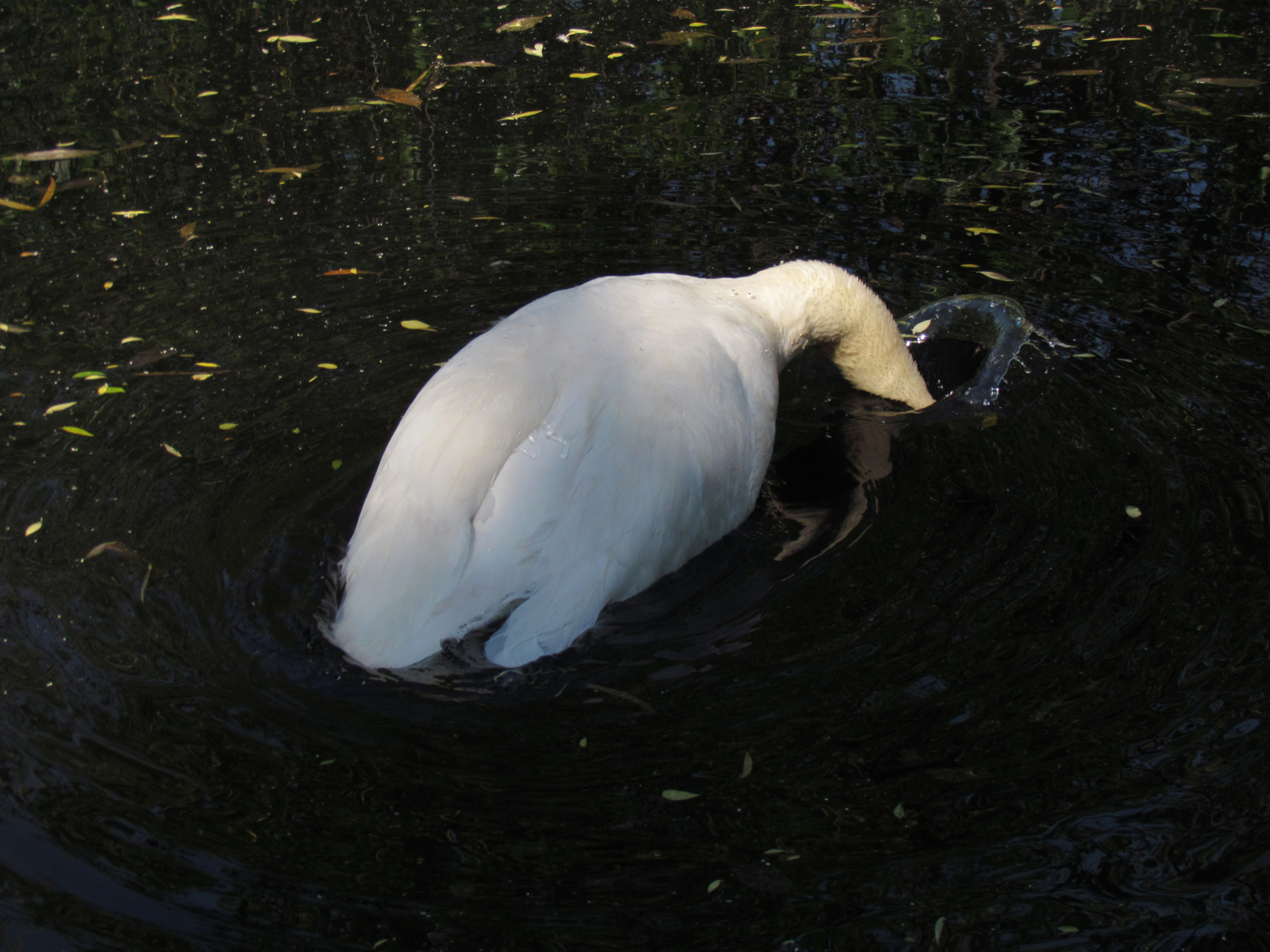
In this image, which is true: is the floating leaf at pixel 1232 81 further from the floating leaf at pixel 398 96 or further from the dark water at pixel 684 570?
the floating leaf at pixel 398 96

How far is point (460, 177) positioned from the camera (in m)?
7.61

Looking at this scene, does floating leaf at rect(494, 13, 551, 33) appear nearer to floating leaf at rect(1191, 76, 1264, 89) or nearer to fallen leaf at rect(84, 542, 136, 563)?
floating leaf at rect(1191, 76, 1264, 89)

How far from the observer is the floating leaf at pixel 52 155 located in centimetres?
802

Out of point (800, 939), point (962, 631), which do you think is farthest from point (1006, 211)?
point (800, 939)

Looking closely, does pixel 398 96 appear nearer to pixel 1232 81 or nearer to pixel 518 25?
pixel 518 25

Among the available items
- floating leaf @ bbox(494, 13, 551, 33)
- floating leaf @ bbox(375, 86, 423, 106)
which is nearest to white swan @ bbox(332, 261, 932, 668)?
floating leaf @ bbox(375, 86, 423, 106)

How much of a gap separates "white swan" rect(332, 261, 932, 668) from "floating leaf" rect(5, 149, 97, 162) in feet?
17.9

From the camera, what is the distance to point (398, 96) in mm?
8953

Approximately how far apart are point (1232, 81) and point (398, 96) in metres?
6.30

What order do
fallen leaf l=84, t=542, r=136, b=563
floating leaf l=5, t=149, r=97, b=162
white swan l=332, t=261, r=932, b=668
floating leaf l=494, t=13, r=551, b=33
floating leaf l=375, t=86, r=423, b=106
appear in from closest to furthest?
1. white swan l=332, t=261, r=932, b=668
2. fallen leaf l=84, t=542, r=136, b=563
3. floating leaf l=5, t=149, r=97, b=162
4. floating leaf l=375, t=86, r=423, b=106
5. floating leaf l=494, t=13, r=551, b=33

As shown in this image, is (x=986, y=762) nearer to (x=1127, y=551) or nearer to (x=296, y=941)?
(x=1127, y=551)

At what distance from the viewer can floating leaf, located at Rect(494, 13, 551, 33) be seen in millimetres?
10344

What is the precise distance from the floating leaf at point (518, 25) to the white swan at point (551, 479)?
6.96 metres

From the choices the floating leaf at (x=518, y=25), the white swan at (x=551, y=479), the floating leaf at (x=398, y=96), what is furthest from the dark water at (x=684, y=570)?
the floating leaf at (x=518, y=25)
